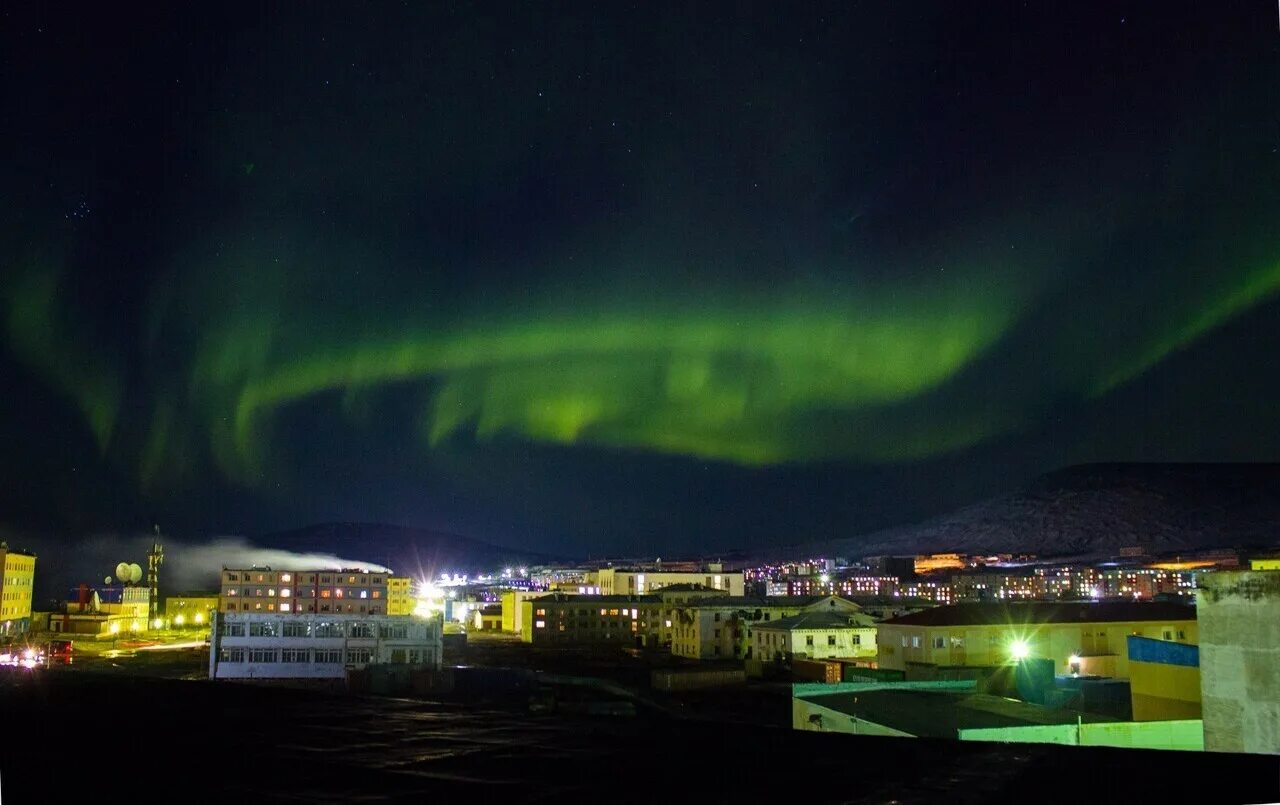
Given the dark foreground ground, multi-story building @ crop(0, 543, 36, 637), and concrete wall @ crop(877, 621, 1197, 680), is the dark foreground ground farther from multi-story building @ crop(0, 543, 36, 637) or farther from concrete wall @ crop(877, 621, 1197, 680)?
A: multi-story building @ crop(0, 543, 36, 637)

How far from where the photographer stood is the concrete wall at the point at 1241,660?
903cm

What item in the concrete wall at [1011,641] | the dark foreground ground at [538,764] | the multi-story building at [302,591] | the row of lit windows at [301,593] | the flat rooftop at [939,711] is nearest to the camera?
Result: the dark foreground ground at [538,764]

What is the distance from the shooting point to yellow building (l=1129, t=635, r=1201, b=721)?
62.8 feet

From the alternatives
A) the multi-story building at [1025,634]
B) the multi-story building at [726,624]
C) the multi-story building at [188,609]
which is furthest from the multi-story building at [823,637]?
the multi-story building at [188,609]

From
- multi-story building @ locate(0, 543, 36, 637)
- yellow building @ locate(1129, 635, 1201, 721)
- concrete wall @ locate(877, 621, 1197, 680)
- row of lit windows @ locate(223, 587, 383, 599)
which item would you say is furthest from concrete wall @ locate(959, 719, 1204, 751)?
multi-story building @ locate(0, 543, 36, 637)

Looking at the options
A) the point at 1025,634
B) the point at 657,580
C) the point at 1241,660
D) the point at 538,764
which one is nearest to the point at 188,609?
the point at 657,580

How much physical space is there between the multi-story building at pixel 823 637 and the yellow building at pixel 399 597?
5051 cm

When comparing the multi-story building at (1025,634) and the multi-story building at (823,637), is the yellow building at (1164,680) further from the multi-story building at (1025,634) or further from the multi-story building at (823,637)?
the multi-story building at (823,637)

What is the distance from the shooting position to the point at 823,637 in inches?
2087

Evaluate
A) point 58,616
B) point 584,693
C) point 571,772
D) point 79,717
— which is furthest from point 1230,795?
point 58,616

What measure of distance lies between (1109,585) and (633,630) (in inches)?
3915

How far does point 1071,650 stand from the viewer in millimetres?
40906

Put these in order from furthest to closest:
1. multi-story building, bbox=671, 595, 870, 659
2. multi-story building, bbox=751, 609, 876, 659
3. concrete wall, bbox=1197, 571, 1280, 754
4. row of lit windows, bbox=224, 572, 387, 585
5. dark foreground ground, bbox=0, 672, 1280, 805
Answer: row of lit windows, bbox=224, 572, 387, 585
multi-story building, bbox=671, 595, 870, 659
multi-story building, bbox=751, 609, 876, 659
concrete wall, bbox=1197, 571, 1280, 754
dark foreground ground, bbox=0, 672, 1280, 805

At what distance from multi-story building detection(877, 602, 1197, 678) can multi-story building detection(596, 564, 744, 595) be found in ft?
159
